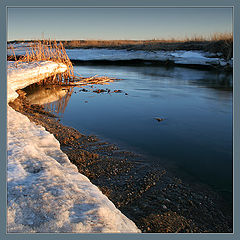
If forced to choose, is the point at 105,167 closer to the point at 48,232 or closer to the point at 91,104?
the point at 48,232

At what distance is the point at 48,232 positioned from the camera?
138 cm

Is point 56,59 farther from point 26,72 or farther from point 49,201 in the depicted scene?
point 49,201

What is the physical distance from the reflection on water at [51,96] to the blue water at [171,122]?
Answer: 0.76 feet

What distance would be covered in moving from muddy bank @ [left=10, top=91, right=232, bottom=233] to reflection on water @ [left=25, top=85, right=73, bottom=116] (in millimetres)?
2914

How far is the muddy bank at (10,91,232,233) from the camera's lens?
2172 millimetres

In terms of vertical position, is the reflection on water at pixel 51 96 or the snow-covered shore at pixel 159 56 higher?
the snow-covered shore at pixel 159 56

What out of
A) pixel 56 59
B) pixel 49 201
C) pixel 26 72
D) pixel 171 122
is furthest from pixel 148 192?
pixel 56 59

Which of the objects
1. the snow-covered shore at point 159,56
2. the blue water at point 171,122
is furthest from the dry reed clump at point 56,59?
the snow-covered shore at point 159,56

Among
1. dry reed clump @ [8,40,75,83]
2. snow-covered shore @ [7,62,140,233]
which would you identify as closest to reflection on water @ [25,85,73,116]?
dry reed clump @ [8,40,75,83]

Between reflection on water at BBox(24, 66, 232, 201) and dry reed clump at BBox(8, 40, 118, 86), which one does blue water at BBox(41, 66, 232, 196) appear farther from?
dry reed clump at BBox(8, 40, 118, 86)

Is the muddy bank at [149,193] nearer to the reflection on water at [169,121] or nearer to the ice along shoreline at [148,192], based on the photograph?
the ice along shoreline at [148,192]

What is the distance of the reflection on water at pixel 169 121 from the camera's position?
3.59 m

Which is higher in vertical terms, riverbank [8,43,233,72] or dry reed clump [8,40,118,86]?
riverbank [8,43,233,72]

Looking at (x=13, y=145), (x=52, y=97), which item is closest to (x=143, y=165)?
(x=13, y=145)
